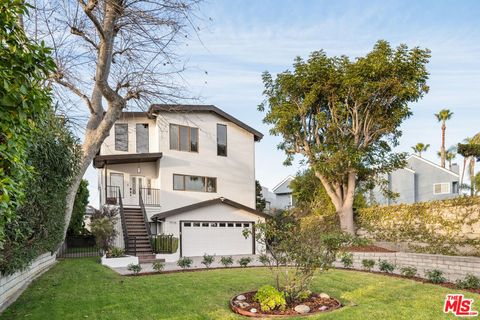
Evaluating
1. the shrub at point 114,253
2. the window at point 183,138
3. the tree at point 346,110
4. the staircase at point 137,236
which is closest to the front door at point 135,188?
the staircase at point 137,236

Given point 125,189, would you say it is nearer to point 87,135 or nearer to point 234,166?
point 234,166

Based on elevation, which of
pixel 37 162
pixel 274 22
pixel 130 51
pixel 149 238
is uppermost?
pixel 274 22

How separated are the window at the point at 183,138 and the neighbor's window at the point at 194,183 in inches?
64.0

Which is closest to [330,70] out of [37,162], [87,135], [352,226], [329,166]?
[329,166]

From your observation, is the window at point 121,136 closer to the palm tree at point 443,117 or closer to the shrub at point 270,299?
the shrub at point 270,299

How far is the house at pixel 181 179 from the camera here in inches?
750

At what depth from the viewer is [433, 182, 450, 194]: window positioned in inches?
1160

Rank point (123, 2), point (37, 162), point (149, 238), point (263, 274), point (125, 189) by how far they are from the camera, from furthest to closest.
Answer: point (125, 189) < point (149, 238) < point (263, 274) < point (123, 2) < point (37, 162)

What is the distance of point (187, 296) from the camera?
25.4ft

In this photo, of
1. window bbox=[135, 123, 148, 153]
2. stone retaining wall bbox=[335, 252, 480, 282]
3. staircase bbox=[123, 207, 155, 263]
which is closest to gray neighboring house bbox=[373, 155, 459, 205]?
stone retaining wall bbox=[335, 252, 480, 282]

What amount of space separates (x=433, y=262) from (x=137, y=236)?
12479 millimetres

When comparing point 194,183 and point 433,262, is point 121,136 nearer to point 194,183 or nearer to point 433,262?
point 194,183

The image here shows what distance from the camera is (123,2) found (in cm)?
837

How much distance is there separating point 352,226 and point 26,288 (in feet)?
47.4
